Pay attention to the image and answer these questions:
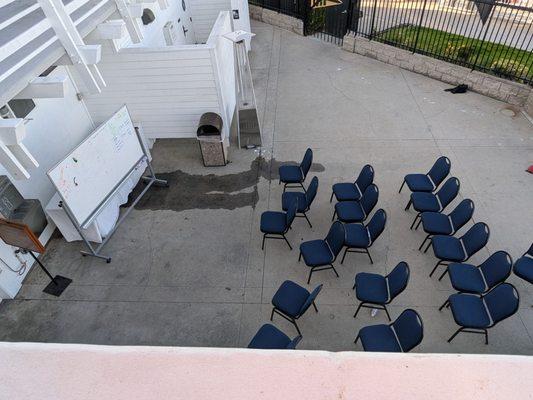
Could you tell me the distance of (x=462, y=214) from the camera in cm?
470

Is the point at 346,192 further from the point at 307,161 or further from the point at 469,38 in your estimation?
the point at 469,38

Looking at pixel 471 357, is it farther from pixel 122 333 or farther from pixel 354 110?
pixel 354 110

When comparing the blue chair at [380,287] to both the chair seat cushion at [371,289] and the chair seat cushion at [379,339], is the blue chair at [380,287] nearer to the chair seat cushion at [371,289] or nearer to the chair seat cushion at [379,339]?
the chair seat cushion at [371,289]

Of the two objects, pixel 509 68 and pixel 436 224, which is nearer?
pixel 436 224

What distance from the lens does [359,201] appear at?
530cm

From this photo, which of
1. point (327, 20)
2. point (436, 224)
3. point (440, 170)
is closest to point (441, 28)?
point (327, 20)

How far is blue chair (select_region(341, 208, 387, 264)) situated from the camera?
177 inches

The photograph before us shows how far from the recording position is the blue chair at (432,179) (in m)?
5.35

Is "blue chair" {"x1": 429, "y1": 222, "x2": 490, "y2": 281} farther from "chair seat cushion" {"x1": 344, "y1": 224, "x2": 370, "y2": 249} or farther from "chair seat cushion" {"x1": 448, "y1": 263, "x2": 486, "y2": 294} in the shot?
"chair seat cushion" {"x1": 344, "y1": 224, "x2": 370, "y2": 249}

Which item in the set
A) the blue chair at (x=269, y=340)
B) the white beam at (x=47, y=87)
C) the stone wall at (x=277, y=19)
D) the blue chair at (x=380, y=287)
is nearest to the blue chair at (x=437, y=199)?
the blue chair at (x=380, y=287)

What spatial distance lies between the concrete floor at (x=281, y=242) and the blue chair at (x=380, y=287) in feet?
1.35

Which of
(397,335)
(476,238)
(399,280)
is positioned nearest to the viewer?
(397,335)

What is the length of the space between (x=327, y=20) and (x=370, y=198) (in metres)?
8.35

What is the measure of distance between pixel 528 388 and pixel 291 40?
11272mm
